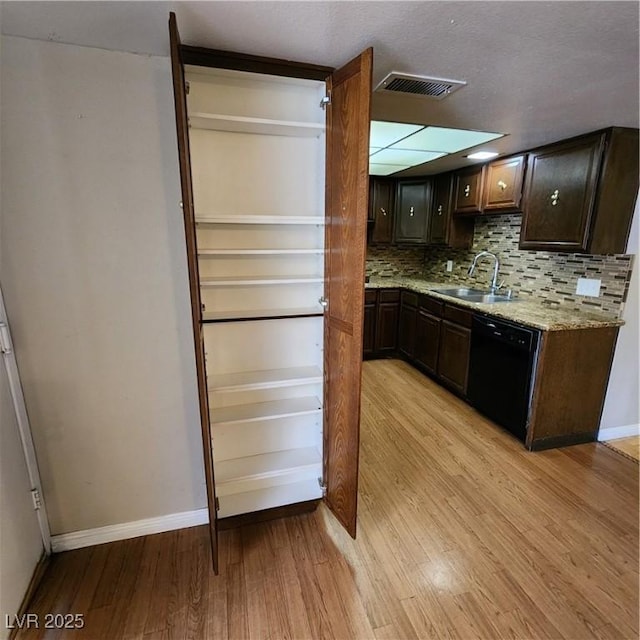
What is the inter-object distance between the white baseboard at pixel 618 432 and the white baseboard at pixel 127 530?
2919 mm

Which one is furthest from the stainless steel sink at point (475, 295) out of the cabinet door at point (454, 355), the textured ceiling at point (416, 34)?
the textured ceiling at point (416, 34)

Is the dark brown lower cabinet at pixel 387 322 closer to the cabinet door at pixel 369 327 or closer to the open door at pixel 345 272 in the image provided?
the cabinet door at pixel 369 327

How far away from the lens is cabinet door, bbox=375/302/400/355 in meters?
4.32

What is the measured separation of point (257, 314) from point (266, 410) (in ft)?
1.69

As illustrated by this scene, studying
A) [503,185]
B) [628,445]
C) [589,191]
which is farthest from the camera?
[503,185]

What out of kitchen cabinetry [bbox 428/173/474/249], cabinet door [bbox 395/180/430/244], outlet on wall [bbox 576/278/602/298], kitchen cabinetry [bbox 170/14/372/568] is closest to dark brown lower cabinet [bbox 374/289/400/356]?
cabinet door [bbox 395/180/430/244]

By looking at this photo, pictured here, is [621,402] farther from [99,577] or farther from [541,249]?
[99,577]

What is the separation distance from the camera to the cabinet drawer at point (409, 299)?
4.04m

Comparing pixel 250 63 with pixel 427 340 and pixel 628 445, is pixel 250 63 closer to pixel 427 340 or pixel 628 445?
pixel 427 340

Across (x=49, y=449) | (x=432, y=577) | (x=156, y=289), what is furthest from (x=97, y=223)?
(x=432, y=577)

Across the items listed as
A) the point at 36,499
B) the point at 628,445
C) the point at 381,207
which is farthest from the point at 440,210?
the point at 36,499

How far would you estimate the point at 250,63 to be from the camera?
1516 millimetres

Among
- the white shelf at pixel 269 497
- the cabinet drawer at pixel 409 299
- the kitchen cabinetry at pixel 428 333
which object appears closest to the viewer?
the white shelf at pixel 269 497

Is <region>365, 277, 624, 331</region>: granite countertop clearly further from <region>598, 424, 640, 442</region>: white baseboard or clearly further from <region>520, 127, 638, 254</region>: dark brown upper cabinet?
<region>598, 424, 640, 442</region>: white baseboard
